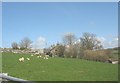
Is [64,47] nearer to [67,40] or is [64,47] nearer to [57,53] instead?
[57,53]

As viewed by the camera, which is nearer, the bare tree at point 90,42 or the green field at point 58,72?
the green field at point 58,72

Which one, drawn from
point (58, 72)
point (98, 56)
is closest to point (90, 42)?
point (98, 56)

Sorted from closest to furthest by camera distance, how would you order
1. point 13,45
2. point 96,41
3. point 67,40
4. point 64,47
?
point 64,47, point 96,41, point 67,40, point 13,45

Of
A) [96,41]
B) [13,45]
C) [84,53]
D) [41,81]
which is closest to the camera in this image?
[41,81]

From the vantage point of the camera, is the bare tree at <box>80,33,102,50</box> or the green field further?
the bare tree at <box>80,33,102,50</box>

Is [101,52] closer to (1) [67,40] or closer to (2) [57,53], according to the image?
(2) [57,53]

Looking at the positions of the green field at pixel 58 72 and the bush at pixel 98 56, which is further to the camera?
the bush at pixel 98 56

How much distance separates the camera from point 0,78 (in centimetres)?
1159

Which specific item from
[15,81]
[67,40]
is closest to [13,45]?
[67,40]

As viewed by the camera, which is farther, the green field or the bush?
the bush

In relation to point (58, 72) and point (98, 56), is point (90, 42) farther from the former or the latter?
point (58, 72)

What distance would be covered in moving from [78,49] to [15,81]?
2522 inches

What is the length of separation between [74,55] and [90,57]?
9.55 meters

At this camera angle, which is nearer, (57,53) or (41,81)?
(41,81)
